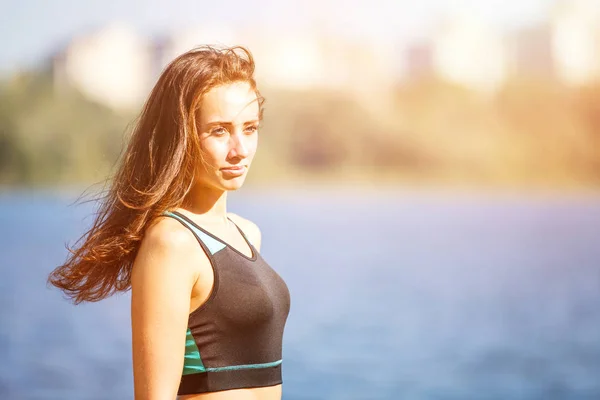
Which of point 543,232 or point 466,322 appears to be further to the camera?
point 543,232

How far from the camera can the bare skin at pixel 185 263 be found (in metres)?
1.52

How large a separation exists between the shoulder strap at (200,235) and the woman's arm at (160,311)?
0.04 m

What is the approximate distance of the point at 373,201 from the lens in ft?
148

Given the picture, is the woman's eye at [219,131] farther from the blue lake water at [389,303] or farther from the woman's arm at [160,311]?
the blue lake water at [389,303]

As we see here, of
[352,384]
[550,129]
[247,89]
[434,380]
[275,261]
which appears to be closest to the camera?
[247,89]

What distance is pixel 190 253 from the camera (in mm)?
1553

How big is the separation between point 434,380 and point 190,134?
18.6m

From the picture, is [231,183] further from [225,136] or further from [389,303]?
[389,303]

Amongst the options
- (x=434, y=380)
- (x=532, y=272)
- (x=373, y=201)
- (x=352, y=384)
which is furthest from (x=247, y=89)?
(x=373, y=201)

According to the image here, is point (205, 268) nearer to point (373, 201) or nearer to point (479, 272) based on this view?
point (479, 272)

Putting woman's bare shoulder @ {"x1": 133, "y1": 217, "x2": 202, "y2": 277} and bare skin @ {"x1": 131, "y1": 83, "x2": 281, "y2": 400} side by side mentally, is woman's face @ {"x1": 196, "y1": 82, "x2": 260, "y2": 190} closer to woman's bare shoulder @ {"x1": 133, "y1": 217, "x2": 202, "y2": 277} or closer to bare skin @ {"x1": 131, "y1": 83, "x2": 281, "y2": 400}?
bare skin @ {"x1": 131, "y1": 83, "x2": 281, "y2": 400}

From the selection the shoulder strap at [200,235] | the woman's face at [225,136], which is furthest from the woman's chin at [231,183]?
the shoulder strap at [200,235]

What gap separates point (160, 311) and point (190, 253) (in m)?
0.11

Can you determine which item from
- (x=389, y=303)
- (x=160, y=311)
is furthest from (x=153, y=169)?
(x=389, y=303)
